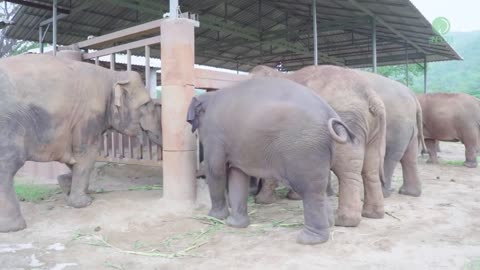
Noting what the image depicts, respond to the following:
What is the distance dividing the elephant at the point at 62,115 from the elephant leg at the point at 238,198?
168cm

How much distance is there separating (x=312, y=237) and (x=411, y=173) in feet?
10.2

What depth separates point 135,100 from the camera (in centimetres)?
601

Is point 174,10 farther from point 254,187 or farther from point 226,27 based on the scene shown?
point 226,27

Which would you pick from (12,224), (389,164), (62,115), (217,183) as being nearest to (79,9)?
(62,115)

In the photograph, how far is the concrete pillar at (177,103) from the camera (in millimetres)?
5578

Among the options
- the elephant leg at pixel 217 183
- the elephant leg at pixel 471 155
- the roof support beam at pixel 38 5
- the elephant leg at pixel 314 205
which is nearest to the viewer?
the elephant leg at pixel 314 205

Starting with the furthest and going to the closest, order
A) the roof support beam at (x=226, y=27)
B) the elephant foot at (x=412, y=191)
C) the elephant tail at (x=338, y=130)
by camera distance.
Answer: the roof support beam at (x=226, y=27) < the elephant foot at (x=412, y=191) < the elephant tail at (x=338, y=130)

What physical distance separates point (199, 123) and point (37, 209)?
7.78 feet

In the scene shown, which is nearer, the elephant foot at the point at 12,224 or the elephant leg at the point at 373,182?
the elephant foot at the point at 12,224

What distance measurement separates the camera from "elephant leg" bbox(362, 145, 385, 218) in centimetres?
500

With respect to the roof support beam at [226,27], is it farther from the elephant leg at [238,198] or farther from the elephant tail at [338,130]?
the elephant tail at [338,130]

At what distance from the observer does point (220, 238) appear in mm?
4379

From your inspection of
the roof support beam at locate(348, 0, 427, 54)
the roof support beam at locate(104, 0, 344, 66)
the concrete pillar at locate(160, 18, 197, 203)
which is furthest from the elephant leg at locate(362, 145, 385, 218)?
the roof support beam at locate(104, 0, 344, 66)

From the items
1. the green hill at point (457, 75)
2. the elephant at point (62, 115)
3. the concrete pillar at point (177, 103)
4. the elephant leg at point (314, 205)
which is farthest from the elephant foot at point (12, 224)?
the green hill at point (457, 75)
